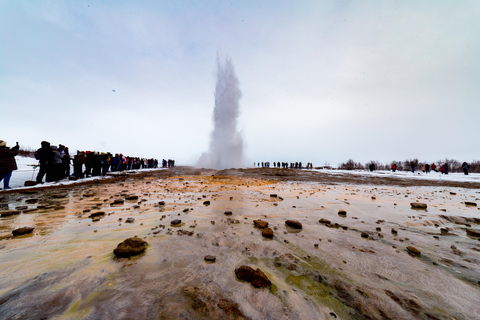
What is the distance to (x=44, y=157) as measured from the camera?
1123cm

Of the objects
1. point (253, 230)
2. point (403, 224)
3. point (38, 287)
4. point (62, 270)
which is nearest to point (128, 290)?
point (38, 287)

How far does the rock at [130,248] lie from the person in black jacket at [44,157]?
42.3 feet

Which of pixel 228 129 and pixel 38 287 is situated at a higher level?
pixel 228 129

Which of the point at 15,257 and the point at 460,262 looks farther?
the point at 460,262

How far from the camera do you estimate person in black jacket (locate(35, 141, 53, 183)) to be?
36.1ft

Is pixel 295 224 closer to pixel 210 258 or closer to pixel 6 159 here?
pixel 210 258

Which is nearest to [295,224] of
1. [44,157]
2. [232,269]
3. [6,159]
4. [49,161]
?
[232,269]

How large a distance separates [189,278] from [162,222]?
7.95 feet

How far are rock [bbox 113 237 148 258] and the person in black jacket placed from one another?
12.9 m

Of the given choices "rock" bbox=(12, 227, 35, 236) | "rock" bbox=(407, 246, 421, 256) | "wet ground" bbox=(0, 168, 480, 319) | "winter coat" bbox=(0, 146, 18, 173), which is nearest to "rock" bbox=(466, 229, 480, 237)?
"wet ground" bbox=(0, 168, 480, 319)

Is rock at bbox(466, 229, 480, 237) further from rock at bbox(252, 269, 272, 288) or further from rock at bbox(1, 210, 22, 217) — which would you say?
rock at bbox(1, 210, 22, 217)

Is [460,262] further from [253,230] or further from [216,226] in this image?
[216,226]

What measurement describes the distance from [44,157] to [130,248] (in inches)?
540

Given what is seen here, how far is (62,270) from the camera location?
230 centimetres
